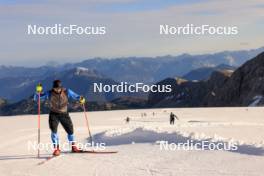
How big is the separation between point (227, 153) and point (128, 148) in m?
3.53

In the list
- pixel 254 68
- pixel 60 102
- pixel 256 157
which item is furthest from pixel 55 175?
pixel 254 68

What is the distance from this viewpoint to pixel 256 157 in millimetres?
9977

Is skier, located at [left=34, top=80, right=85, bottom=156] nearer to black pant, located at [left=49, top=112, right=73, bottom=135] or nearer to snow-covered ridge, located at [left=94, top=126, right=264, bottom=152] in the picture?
black pant, located at [left=49, top=112, right=73, bottom=135]

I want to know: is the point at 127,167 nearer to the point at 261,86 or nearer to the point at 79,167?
the point at 79,167
